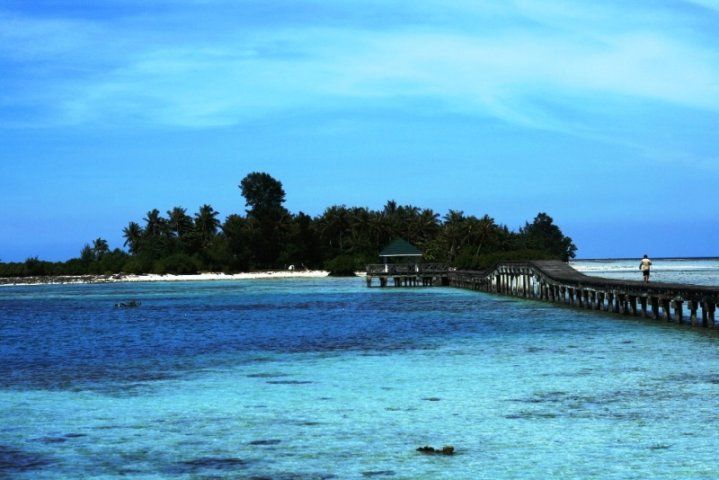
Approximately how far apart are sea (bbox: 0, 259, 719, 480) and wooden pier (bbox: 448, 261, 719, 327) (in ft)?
4.26

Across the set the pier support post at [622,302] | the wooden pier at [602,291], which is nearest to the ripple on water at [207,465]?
the wooden pier at [602,291]

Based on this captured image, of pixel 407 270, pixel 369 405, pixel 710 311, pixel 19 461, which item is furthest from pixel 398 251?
pixel 19 461

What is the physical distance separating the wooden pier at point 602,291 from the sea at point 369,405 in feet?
4.26

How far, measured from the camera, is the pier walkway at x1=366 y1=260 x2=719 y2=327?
3029 centimetres

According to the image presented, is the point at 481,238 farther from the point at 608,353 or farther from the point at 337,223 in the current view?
the point at 608,353

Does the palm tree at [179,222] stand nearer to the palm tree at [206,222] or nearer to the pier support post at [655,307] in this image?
the palm tree at [206,222]

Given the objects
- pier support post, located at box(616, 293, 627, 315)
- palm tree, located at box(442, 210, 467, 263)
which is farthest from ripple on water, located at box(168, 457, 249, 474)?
palm tree, located at box(442, 210, 467, 263)

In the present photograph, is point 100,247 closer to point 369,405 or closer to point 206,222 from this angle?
point 206,222

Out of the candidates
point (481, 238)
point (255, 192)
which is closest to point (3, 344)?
point (481, 238)

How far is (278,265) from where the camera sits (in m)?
133

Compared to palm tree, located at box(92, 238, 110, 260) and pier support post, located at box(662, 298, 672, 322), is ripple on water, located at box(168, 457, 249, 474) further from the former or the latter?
palm tree, located at box(92, 238, 110, 260)

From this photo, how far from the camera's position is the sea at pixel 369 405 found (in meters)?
11.0

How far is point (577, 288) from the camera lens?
43.3 metres

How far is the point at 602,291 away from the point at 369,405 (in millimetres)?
26088
